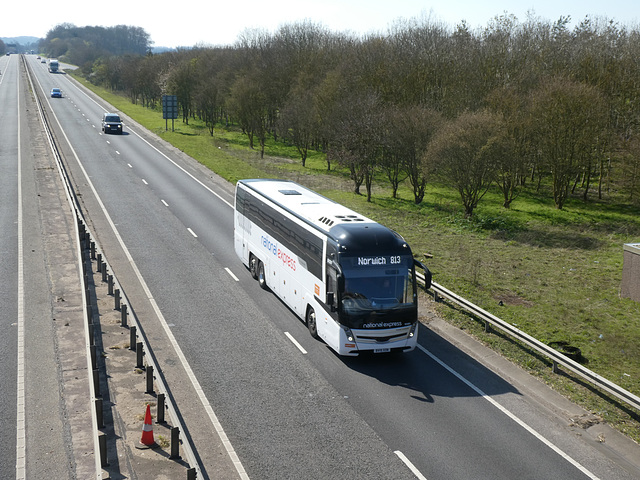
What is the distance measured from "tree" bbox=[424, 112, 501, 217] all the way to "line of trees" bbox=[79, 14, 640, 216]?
0.06 metres

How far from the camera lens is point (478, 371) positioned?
1575cm

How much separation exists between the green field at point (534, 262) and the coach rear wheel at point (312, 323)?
15.0 feet

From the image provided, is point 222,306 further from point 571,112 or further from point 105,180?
point 571,112

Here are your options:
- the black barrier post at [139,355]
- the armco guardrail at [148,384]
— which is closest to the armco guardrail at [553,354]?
the armco guardrail at [148,384]

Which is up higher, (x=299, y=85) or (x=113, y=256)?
(x=299, y=85)

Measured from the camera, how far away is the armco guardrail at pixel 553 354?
13492 mm

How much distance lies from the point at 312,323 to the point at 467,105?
34983 mm

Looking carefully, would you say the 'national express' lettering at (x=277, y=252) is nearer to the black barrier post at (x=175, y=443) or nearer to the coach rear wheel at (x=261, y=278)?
the coach rear wheel at (x=261, y=278)

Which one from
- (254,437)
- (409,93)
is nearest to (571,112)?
(409,93)

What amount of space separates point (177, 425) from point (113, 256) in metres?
13.9

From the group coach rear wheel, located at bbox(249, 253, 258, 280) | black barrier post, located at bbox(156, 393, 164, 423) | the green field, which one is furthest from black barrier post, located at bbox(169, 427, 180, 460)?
coach rear wheel, located at bbox(249, 253, 258, 280)

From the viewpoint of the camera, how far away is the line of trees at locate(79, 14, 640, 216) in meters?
36.8

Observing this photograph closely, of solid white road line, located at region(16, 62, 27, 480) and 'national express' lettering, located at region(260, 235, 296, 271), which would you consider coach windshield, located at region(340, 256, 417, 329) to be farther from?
solid white road line, located at region(16, 62, 27, 480)

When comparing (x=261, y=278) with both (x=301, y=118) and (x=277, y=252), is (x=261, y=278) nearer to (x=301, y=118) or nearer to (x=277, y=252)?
(x=277, y=252)
